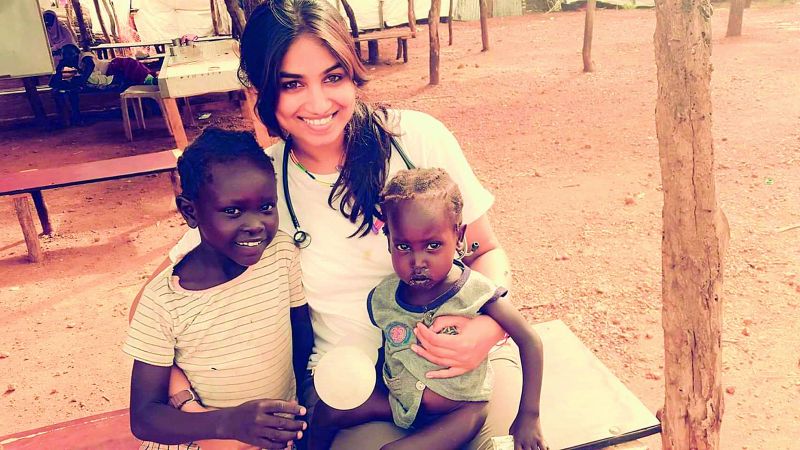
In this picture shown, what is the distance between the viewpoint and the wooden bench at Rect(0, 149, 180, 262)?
5.02m

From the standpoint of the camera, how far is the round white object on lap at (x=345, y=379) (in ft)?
5.34

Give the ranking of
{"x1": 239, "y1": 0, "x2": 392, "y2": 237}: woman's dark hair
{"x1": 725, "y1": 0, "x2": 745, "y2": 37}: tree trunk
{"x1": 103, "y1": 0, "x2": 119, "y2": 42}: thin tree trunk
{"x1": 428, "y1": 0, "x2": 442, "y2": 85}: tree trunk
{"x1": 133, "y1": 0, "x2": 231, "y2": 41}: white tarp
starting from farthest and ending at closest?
1. {"x1": 133, "y1": 0, "x2": 231, "y2": 41}: white tarp
2. {"x1": 103, "y1": 0, "x2": 119, "y2": 42}: thin tree trunk
3. {"x1": 725, "y1": 0, "x2": 745, "y2": 37}: tree trunk
4. {"x1": 428, "y1": 0, "x2": 442, "y2": 85}: tree trunk
5. {"x1": 239, "y1": 0, "x2": 392, "y2": 237}: woman's dark hair

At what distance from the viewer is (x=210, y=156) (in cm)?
170

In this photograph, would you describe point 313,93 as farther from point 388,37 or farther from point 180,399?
point 388,37

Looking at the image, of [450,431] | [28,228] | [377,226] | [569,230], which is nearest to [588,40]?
[569,230]

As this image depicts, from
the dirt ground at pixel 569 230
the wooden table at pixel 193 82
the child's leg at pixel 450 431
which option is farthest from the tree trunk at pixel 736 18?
the child's leg at pixel 450 431

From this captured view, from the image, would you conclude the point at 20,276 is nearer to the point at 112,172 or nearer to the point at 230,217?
the point at 112,172

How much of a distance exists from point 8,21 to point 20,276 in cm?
424

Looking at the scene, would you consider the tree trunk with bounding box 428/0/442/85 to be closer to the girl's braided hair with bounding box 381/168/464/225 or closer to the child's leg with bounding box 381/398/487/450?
the girl's braided hair with bounding box 381/168/464/225

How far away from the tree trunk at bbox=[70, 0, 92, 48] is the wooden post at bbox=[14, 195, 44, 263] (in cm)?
809

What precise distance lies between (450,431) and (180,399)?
74cm

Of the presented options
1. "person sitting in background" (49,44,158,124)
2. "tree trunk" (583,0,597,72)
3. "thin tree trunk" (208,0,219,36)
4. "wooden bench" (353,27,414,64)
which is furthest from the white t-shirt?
"thin tree trunk" (208,0,219,36)

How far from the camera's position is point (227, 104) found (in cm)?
1006

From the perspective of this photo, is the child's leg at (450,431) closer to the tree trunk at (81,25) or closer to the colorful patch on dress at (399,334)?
the colorful patch on dress at (399,334)
